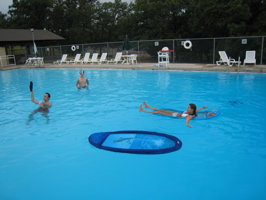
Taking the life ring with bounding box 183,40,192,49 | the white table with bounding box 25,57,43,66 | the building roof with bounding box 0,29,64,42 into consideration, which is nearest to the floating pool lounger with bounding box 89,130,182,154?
the life ring with bounding box 183,40,192,49

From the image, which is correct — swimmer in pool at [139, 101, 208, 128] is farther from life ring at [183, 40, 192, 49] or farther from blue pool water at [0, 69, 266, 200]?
life ring at [183, 40, 192, 49]

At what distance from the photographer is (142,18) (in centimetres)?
2736

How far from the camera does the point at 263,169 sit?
4.23 metres

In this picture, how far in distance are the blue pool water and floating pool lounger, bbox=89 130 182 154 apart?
132mm

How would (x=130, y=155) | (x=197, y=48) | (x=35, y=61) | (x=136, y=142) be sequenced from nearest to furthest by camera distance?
(x=130, y=155)
(x=136, y=142)
(x=197, y=48)
(x=35, y=61)

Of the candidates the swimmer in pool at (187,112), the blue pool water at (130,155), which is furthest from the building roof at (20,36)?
the swimmer in pool at (187,112)

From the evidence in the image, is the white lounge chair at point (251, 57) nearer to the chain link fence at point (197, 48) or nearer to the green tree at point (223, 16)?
the chain link fence at point (197, 48)

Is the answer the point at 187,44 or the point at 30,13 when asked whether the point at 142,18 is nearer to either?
the point at 187,44

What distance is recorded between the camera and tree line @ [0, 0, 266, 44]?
1994cm

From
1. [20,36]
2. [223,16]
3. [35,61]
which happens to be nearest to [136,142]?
[223,16]

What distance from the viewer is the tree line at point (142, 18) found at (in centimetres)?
1994

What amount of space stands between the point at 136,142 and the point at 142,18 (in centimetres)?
2429

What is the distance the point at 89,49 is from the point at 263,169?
2107 centimetres

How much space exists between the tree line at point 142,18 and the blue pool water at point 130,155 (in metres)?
12.7
